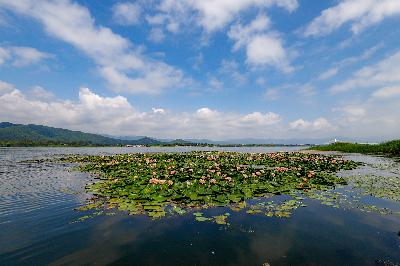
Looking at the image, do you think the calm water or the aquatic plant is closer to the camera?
the calm water

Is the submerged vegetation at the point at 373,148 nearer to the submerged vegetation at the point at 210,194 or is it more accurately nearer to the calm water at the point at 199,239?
the submerged vegetation at the point at 210,194

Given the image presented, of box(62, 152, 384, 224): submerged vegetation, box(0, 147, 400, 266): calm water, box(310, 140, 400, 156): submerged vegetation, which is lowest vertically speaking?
box(0, 147, 400, 266): calm water

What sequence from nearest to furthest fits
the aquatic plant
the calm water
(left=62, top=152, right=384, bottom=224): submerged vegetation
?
the calm water < (left=62, top=152, right=384, bottom=224): submerged vegetation < the aquatic plant

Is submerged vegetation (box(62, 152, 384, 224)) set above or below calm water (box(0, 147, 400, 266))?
above

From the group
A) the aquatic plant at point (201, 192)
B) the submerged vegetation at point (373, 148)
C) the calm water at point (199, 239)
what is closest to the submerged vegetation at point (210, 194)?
the aquatic plant at point (201, 192)

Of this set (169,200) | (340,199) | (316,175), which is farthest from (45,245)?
(316,175)

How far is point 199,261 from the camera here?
7.51 m

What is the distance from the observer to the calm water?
25.2ft

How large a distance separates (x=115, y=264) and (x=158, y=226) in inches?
120

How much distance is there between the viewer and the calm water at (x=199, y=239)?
7.70 m

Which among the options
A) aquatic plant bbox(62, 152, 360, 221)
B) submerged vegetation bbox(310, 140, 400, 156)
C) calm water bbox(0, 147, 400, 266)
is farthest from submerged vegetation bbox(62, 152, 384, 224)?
submerged vegetation bbox(310, 140, 400, 156)

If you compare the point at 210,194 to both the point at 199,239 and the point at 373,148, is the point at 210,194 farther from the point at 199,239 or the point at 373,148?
the point at 373,148

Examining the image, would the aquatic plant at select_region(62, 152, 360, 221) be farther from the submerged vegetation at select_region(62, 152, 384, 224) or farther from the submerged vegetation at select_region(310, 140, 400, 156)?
the submerged vegetation at select_region(310, 140, 400, 156)

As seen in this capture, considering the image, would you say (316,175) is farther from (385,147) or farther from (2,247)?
(385,147)
